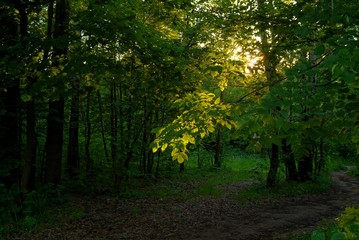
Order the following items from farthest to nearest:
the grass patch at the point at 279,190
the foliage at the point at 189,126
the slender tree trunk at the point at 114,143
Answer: the grass patch at the point at 279,190 < the slender tree trunk at the point at 114,143 < the foliage at the point at 189,126

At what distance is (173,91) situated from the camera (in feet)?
24.5

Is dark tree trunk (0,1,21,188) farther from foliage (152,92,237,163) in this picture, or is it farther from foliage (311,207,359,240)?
foliage (311,207,359,240)

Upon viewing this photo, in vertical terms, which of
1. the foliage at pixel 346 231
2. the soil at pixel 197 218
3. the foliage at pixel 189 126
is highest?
the foliage at pixel 189 126

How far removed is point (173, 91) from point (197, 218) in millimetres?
4766

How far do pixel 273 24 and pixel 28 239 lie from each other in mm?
7260

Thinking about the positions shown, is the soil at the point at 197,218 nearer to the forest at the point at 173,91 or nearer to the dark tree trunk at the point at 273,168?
the forest at the point at 173,91

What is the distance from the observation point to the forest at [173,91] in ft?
9.54

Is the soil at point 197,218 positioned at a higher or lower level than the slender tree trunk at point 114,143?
lower

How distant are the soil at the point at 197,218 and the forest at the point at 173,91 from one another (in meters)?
0.21

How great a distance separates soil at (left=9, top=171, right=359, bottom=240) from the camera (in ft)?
29.0

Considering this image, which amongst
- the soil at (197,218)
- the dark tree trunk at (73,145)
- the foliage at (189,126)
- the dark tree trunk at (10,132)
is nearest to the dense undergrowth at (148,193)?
the soil at (197,218)

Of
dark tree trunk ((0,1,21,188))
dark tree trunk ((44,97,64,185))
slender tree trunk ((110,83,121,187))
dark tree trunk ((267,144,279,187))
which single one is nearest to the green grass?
dark tree trunk ((267,144,279,187))

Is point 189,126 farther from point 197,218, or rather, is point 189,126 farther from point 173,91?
point 197,218

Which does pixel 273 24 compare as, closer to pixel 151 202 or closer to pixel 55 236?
pixel 55 236
